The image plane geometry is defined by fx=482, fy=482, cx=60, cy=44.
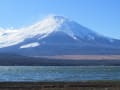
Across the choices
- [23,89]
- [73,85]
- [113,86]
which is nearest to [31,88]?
[23,89]

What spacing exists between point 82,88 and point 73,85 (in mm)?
1785

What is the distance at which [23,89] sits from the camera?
33812 millimetres

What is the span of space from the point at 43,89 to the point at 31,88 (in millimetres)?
1144

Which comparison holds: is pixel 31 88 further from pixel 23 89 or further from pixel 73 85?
pixel 73 85

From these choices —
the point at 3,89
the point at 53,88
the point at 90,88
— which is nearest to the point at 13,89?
the point at 3,89

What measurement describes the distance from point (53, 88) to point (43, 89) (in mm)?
725

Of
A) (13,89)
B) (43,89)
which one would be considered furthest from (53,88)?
(13,89)

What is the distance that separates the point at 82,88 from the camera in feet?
110

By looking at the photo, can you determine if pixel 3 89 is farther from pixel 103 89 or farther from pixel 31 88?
pixel 103 89

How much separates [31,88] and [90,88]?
412cm

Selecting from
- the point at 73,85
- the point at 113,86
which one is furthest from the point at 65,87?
the point at 113,86

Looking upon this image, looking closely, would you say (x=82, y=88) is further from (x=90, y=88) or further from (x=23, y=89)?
(x=23, y=89)

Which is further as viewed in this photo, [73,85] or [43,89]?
[73,85]

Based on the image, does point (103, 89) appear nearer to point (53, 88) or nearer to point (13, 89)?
point (53, 88)
